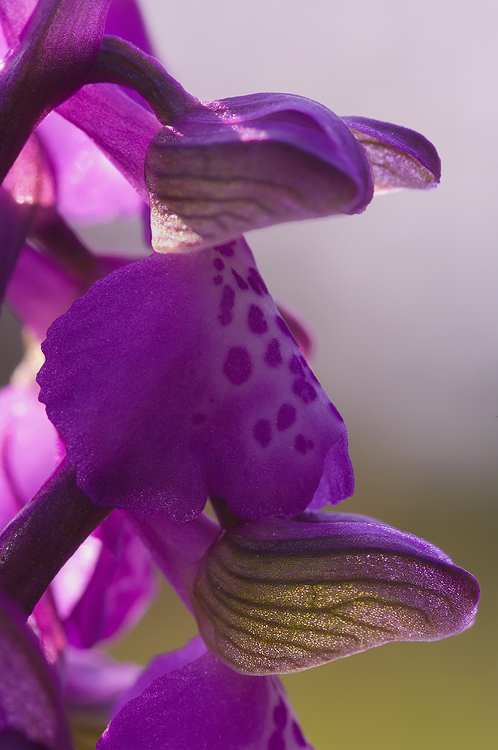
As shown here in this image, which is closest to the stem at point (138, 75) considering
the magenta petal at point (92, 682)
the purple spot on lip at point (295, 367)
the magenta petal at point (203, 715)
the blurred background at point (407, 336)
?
the purple spot on lip at point (295, 367)

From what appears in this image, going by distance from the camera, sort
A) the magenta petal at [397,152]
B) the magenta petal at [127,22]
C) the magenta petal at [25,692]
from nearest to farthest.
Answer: the magenta petal at [25,692] → the magenta petal at [397,152] → the magenta petal at [127,22]

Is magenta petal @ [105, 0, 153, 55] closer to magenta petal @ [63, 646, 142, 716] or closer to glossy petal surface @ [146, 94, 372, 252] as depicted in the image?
glossy petal surface @ [146, 94, 372, 252]

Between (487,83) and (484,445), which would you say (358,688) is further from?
(487,83)

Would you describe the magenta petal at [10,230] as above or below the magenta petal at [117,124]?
below

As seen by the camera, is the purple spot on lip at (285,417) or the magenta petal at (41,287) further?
the magenta petal at (41,287)

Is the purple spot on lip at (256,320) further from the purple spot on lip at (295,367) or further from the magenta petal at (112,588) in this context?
the magenta petal at (112,588)

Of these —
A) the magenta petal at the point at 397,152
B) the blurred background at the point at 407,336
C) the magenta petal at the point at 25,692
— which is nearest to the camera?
the magenta petal at the point at 25,692

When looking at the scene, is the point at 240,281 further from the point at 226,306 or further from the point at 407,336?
the point at 407,336
